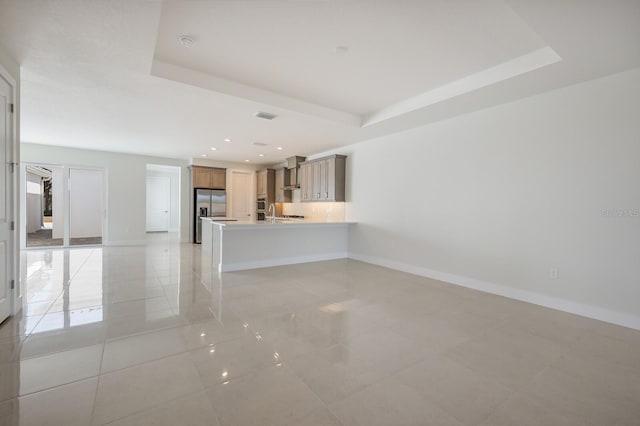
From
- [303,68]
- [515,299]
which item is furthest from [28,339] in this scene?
[515,299]

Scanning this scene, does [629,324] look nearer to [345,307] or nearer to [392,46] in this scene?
[345,307]

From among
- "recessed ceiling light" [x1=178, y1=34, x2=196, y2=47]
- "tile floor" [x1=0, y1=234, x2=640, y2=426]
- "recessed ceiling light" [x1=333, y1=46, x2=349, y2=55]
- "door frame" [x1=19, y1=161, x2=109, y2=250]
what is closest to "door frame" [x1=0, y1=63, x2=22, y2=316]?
"tile floor" [x1=0, y1=234, x2=640, y2=426]

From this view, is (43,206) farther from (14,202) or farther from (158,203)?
Answer: (14,202)

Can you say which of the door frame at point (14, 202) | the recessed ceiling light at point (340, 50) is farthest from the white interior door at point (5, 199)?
the recessed ceiling light at point (340, 50)

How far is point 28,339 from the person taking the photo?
2.43 metres

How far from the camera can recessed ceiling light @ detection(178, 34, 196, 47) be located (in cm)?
280

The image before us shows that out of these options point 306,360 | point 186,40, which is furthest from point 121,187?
point 306,360

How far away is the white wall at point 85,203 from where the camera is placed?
9.25 meters

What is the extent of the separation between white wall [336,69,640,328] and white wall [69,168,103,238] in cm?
982

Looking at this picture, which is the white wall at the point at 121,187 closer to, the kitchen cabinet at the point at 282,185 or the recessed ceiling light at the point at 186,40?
the kitchen cabinet at the point at 282,185

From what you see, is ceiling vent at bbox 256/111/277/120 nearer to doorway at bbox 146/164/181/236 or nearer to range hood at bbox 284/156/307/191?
range hood at bbox 284/156/307/191

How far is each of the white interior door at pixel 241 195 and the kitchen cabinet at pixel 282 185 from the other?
45.7 inches

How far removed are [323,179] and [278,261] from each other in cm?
244

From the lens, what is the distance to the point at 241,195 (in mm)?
9656
